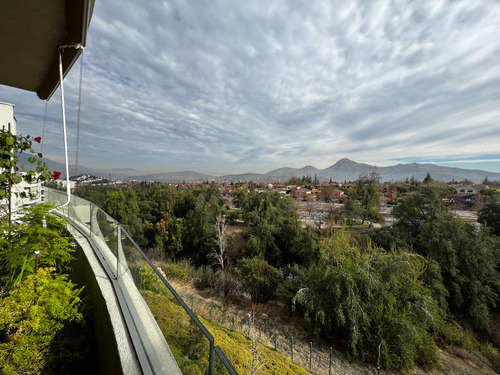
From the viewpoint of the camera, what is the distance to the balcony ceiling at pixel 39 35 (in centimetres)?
116

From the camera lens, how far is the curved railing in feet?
3.53

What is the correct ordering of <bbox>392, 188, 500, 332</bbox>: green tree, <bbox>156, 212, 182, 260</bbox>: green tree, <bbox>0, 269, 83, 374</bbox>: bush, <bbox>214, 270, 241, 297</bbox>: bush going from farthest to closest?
<bbox>156, 212, 182, 260</bbox>: green tree < <bbox>214, 270, 241, 297</bbox>: bush < <bbox>392, 188, 500, 332</bbox>: green tree < <bbox>0, 269, 83, 374</bbox>: bush

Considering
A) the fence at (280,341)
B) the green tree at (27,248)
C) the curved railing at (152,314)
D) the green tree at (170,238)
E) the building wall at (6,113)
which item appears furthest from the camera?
the green tree at (170,238)

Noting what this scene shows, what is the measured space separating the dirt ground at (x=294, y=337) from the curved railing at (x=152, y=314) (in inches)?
250

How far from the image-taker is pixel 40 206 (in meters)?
2.28

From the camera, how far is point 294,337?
9359 mm

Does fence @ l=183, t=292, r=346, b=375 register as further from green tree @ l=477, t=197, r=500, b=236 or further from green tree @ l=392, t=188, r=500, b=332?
green tree @ l=477, t=197, r=500, b=236

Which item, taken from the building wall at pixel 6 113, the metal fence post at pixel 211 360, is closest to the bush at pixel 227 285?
the building wall at pixel 6 113

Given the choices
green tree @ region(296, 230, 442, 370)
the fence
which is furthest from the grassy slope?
green tree @ region(296, 230, 442, 370)

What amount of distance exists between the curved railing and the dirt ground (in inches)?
250

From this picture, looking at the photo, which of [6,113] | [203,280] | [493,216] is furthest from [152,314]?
[493,216]

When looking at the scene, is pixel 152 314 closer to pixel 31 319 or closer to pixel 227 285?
pixel 31 319

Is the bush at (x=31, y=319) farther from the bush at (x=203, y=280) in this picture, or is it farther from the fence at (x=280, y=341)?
the bush at (x=203, y=280)

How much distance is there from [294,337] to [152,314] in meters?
9.97
